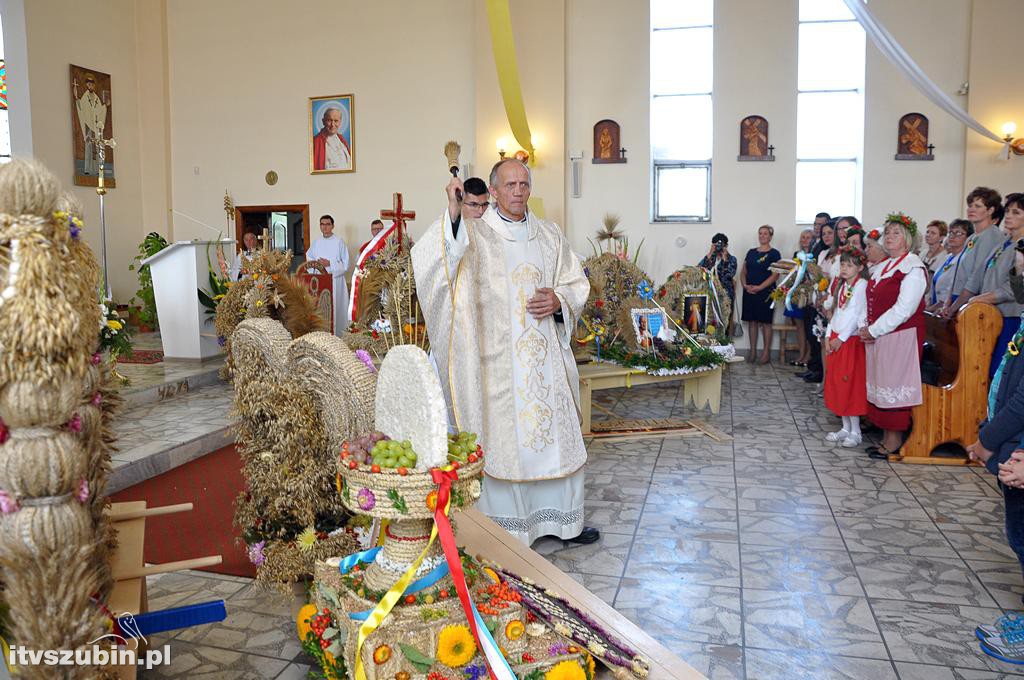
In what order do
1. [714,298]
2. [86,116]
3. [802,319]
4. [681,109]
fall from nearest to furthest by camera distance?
[714,298] → [802,319] → [681,109] → [86,116]

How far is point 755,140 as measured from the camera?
39.3 ft

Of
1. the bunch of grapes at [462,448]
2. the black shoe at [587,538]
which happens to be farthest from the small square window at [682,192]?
the bunch of grapes at [462,448]

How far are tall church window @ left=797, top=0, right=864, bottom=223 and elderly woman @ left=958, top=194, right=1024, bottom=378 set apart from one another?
5824 mm

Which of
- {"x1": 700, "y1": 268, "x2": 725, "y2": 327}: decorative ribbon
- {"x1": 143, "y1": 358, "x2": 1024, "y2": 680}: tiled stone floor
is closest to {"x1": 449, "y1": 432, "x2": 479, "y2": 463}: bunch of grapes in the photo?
{"x1": 143, "y1": 358, "x2": 1024, "y2": 680}: tiled stone floor

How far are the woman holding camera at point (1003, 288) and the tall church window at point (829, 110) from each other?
5856 millimetres

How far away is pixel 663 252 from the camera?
40.9 ft

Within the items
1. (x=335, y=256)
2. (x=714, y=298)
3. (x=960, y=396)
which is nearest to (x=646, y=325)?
Result: (x=714, y=298)

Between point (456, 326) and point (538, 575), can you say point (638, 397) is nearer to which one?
point (456, 326)

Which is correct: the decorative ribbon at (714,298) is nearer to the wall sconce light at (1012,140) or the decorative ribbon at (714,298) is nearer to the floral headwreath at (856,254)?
the floral headwreath at (856,254)

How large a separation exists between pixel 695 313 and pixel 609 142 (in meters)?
4.50

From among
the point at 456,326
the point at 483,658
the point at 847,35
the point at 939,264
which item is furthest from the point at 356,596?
the point at 847,35

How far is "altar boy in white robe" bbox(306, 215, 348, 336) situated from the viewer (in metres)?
12.7

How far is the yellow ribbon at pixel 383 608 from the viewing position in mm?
2277

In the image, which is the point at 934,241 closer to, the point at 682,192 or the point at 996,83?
the point at 996,83
